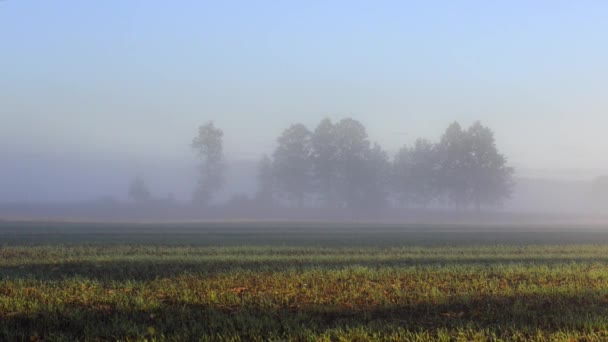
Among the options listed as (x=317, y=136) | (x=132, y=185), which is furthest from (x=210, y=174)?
(x=132, y=185)

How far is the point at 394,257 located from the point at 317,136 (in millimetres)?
71134

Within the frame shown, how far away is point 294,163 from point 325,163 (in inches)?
204

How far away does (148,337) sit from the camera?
10297 mm

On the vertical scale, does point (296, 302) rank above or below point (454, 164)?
below

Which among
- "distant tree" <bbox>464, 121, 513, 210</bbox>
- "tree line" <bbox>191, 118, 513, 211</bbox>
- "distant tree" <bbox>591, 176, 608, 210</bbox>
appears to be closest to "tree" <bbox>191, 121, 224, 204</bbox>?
"tree line" <bbox>191, 118, 513, 211</bbox>

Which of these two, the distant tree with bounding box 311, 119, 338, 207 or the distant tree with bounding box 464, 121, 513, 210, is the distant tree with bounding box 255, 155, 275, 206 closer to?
the distant tree with bounding box 311, 119, 338, 207

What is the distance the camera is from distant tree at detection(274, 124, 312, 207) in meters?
92.1

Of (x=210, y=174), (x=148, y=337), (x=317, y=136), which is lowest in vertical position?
(x=148, y=337)

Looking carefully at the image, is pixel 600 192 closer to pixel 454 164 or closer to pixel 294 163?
pixel 454 164

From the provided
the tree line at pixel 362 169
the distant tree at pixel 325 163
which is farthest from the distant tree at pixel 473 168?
the distant tree at pixel 325 163

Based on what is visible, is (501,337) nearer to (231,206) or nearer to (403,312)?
(403,312)

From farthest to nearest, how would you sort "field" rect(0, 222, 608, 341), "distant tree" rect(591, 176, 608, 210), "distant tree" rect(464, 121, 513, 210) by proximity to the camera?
"distant tree" rect(591, 176, 608, 210) → "distant tree" rect(464, 121, 513, 210) → "field" rect(0, 222, 608, 341)

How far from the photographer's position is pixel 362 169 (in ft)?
293

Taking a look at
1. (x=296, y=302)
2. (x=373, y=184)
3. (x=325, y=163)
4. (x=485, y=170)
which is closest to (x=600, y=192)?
(x=485, y=170)
